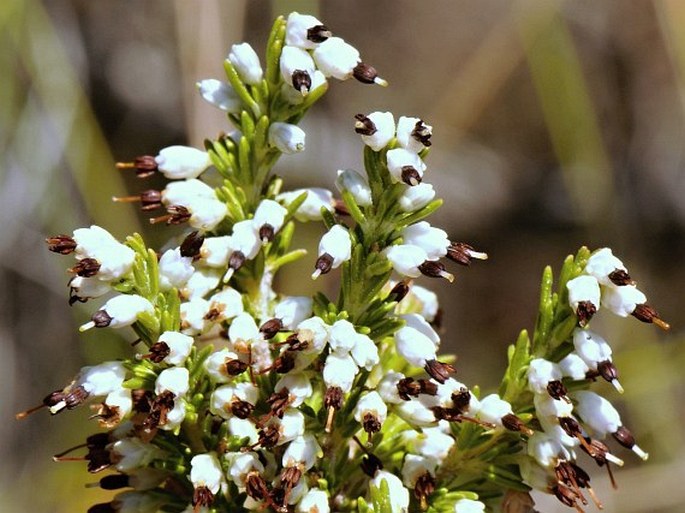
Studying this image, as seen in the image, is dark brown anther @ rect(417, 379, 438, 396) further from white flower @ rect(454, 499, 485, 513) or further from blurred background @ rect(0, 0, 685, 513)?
blurred background @ rect(0, 0, 685, 513)

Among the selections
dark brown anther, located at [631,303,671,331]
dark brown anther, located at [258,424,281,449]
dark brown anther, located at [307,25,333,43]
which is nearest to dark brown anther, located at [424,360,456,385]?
dark brown anther, located at [258,424,281,449]

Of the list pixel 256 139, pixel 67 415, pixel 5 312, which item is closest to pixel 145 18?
pixel 5 312

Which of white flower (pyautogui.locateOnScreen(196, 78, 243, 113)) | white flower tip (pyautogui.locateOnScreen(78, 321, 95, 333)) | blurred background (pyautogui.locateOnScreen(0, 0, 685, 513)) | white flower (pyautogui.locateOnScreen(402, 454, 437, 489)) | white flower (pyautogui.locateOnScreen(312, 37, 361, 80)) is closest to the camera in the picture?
white flower tip (pyautogui.locateOnScreen(78, 321, 95, 333))

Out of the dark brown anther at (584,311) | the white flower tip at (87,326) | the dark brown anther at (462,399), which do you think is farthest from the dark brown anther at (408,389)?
the white flower tip at (87,326)

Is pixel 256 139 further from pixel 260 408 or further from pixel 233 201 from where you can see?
pixel 260 408

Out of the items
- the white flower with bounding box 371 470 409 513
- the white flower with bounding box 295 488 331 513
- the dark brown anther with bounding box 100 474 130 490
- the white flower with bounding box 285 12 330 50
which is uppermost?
the white flower with bounding box 285 12 330 50

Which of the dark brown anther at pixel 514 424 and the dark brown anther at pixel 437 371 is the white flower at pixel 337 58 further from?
the dark brown anther at pixel 514 424
